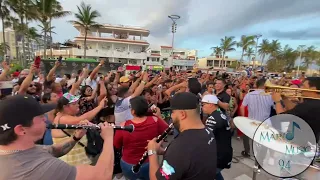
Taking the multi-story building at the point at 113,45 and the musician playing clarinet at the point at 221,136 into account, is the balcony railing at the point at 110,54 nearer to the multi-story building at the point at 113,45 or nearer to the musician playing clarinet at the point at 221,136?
the multi-story building at the point at 113,45

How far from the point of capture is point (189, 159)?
177 cm

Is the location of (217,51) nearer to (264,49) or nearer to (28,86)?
(264,49)

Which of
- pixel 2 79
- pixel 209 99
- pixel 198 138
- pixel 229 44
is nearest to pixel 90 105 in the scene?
pixel 2 79

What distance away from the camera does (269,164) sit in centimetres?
199

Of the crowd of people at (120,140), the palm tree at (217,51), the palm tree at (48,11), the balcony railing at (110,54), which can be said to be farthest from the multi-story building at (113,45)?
the crowd of people at (120,140)

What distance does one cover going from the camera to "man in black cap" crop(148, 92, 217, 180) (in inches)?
68.9

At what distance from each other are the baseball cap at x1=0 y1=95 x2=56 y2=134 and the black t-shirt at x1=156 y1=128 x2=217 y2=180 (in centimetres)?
103

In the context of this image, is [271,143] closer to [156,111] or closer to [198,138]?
[198,138]

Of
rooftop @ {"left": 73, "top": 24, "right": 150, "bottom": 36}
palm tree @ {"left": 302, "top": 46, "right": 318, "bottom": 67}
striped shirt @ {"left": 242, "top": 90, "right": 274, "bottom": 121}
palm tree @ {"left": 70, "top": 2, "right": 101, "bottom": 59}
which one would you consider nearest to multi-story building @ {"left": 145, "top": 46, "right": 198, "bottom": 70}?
rooftop @ {"left": 73, "top": 24, "right": 150, "bottom": 36}

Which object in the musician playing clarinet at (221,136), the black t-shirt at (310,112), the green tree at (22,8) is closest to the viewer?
the black t-shirt at (310,112)

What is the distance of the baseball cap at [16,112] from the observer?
134cm

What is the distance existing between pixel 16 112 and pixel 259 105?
4.85 meters

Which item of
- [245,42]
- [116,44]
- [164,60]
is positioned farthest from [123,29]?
[245,42]

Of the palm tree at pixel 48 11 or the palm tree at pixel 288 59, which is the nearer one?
the palm tree at pixel 48 11
